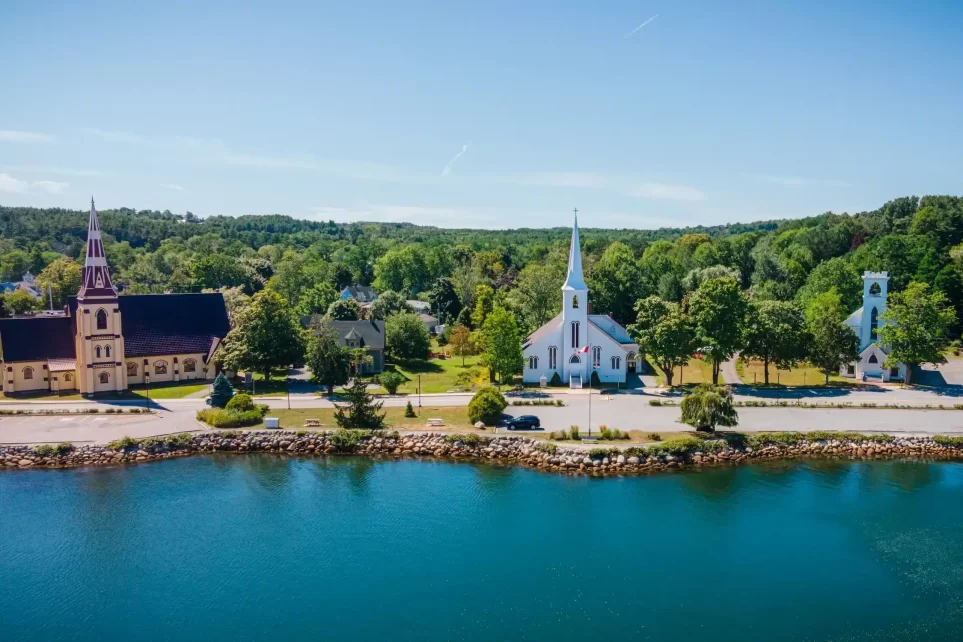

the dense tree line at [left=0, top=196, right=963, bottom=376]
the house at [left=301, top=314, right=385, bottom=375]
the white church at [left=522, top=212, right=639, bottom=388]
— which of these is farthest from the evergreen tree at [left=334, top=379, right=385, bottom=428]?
the house at [left=301, top=314, right=385, bottom=375]

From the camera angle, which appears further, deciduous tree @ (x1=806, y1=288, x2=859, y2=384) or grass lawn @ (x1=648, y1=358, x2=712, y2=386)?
grass lawn @ (x1=648, y1=358, x2=712, y2=386)

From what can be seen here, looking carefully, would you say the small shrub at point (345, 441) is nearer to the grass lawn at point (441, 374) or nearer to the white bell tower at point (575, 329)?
the grass lawn at point (441, 374)

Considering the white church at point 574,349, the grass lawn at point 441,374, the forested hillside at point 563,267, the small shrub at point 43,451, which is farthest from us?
the forested hillside at point 563,267

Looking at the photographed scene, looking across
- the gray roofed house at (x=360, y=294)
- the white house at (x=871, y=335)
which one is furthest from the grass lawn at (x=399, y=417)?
the gray roofed house at (x=360, y=294)

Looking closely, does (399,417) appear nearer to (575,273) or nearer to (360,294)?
(575,273)

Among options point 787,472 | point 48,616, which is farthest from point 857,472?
point 48,616

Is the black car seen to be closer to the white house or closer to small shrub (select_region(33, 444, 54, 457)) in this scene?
small shrub (select_region(33, 444, 54, 457))
